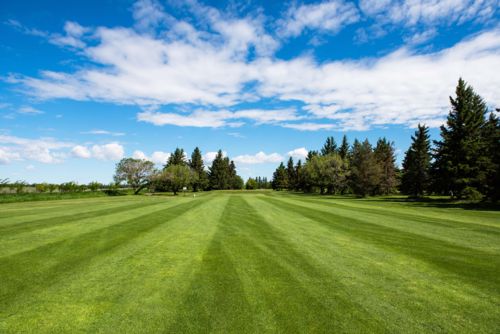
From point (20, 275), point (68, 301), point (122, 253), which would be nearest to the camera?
point (68, 301)

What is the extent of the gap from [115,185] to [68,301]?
7645cm

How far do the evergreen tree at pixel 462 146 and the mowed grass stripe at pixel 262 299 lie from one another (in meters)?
42.0

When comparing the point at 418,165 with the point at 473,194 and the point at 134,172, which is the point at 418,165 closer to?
the point at 473,194

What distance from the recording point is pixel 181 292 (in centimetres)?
584

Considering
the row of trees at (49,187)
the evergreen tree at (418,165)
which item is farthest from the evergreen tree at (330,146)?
the row of trees at (49,187)

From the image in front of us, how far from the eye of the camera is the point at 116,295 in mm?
5656

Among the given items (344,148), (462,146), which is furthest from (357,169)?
(344,148)

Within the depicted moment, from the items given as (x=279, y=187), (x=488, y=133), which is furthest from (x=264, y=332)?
(x=279, y=187)

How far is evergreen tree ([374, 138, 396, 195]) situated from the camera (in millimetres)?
72688

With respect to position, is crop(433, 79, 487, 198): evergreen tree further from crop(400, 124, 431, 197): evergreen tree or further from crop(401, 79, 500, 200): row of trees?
crop(400, 124, 431, 197): evergreen tree

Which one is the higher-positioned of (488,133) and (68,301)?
(488,133)

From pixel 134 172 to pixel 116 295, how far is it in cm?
7678

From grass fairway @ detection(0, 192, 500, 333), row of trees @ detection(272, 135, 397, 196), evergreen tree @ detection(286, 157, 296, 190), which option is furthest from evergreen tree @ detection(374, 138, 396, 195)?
grass fairway @ detection(0, 192, 500, 333)

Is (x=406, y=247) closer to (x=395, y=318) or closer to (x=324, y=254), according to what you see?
(x=324, y=254)
